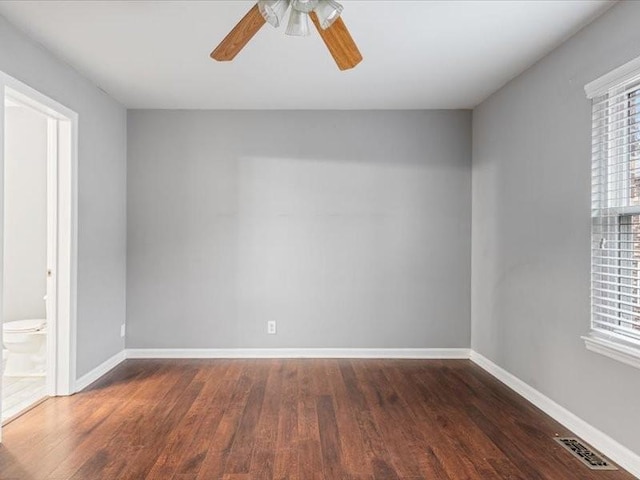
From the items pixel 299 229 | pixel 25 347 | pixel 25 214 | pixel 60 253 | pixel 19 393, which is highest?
pixel 25 214

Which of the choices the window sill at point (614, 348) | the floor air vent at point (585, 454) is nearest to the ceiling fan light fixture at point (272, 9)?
→ the window sill at point (614, 348)

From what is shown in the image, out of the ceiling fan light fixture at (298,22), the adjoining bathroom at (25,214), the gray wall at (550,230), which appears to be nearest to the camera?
the ceiling fan light fixture at (298,22)

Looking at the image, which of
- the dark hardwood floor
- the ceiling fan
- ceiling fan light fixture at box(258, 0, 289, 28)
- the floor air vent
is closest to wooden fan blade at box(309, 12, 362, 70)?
the ceiling fan

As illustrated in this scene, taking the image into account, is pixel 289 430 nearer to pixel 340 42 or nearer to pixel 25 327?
pixel 340 42

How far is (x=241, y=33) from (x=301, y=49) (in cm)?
104

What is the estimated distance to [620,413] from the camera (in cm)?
245

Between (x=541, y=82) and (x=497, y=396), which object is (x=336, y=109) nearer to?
(x=541, y=82)

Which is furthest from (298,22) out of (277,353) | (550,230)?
(277,353)

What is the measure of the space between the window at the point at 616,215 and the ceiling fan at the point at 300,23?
1481 mm

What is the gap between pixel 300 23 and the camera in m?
2.10

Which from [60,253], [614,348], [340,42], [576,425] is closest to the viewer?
[340,42]

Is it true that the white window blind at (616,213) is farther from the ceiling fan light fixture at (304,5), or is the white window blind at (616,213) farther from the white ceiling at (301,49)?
the ceiling fan light fixture at (304,5)

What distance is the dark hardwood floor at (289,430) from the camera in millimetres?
2383

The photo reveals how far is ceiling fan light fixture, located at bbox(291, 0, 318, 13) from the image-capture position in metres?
1.98
